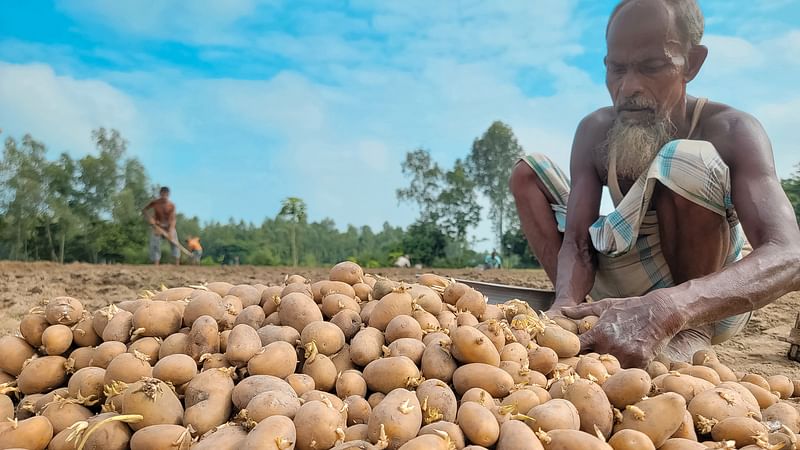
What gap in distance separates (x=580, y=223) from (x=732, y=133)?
1.11 m

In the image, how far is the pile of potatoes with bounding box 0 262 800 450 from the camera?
1687mm

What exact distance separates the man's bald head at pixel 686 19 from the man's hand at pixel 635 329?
205 cm

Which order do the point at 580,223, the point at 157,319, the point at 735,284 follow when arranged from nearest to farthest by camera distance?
1. the point at 157,319
2. the point at 735,284
3. the point at 580,223

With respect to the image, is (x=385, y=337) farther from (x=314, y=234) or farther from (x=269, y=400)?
(x=314, y=234)

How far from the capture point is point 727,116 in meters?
3.97

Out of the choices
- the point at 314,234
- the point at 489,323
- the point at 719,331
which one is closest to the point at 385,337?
the point at 489,323

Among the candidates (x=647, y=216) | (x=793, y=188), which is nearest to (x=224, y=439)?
(x=647, y=216)

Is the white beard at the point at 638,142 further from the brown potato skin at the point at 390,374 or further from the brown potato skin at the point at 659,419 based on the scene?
the brown potato skin at the point at 390,374

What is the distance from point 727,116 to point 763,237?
1058 millimetres

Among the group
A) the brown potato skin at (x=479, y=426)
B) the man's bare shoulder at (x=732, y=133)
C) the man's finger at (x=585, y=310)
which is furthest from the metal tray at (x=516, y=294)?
the brown potato skin at (x=479, y=426)

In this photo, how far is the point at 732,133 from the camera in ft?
12.5

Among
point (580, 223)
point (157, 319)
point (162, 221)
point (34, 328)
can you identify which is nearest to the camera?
point (157, 319)

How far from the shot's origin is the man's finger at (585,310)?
2.99 metres

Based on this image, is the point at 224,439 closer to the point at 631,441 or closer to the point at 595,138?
the point at 631,441
